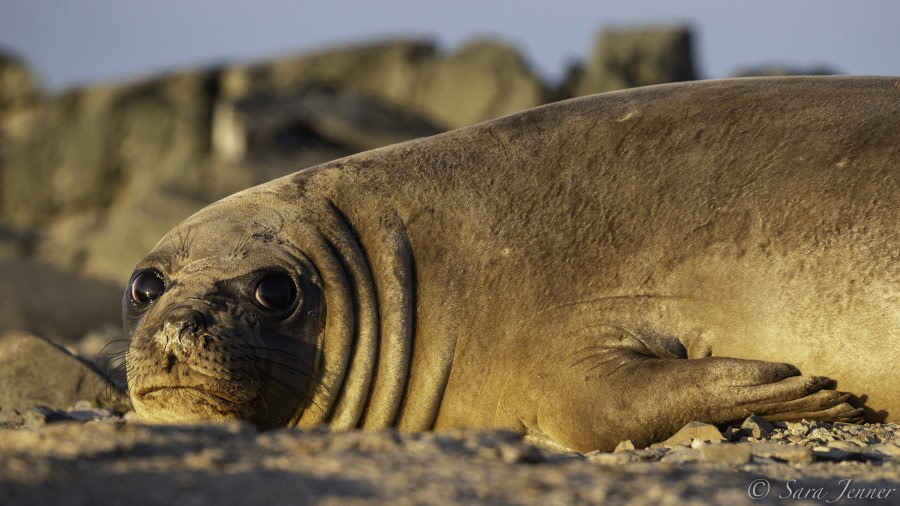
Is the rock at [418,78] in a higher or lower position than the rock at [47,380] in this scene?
higher

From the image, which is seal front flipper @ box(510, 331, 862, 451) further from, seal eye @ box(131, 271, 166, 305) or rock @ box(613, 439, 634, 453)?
seal eye @ box(131, 271, 166, 305)

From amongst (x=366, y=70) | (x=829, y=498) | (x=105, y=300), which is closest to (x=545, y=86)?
(x=366, y=70)

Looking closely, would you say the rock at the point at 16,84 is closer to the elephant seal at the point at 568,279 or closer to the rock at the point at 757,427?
the elephant seal at the point at 568,279

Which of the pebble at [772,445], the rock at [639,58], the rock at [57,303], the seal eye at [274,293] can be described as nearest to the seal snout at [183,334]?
the seal eye at [274,293]

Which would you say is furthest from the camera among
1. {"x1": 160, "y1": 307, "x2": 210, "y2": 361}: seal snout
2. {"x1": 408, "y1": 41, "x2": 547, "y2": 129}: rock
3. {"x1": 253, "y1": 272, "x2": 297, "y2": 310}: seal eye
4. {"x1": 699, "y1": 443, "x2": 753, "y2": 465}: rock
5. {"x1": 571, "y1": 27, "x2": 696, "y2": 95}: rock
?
{"x1": 408, "y1": 41, "x2": 547, "y2": 129}: rock

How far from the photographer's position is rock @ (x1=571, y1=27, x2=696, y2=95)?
2150cm

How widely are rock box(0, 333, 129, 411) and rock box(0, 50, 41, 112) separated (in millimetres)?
36284

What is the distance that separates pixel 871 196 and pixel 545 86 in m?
18.0

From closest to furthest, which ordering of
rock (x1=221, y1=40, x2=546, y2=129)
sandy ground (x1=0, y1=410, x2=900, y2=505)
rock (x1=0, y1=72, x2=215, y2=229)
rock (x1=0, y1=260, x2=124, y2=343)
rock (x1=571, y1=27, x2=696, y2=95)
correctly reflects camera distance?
sandy ground (x1=0, y1=410, x2=900, y2=505) → rock (x1=0, y1=260, x2=124, y2=343) → rock (x1=571, y1=27, x2=696, y2=95) → rock (x1=221, y1=40, x2=546, y2=129) → rock (x1=0, y1=72, x2=215, y2=229)

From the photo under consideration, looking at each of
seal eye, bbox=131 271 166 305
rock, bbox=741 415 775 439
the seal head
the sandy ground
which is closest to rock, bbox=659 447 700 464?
the sandy ground

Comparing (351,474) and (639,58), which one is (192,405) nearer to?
(351,474)

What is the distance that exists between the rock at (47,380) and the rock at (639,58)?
15.7 metres

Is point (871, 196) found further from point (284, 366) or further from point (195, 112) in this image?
point (195, 112)

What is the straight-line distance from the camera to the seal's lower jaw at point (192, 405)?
15.5 ft
